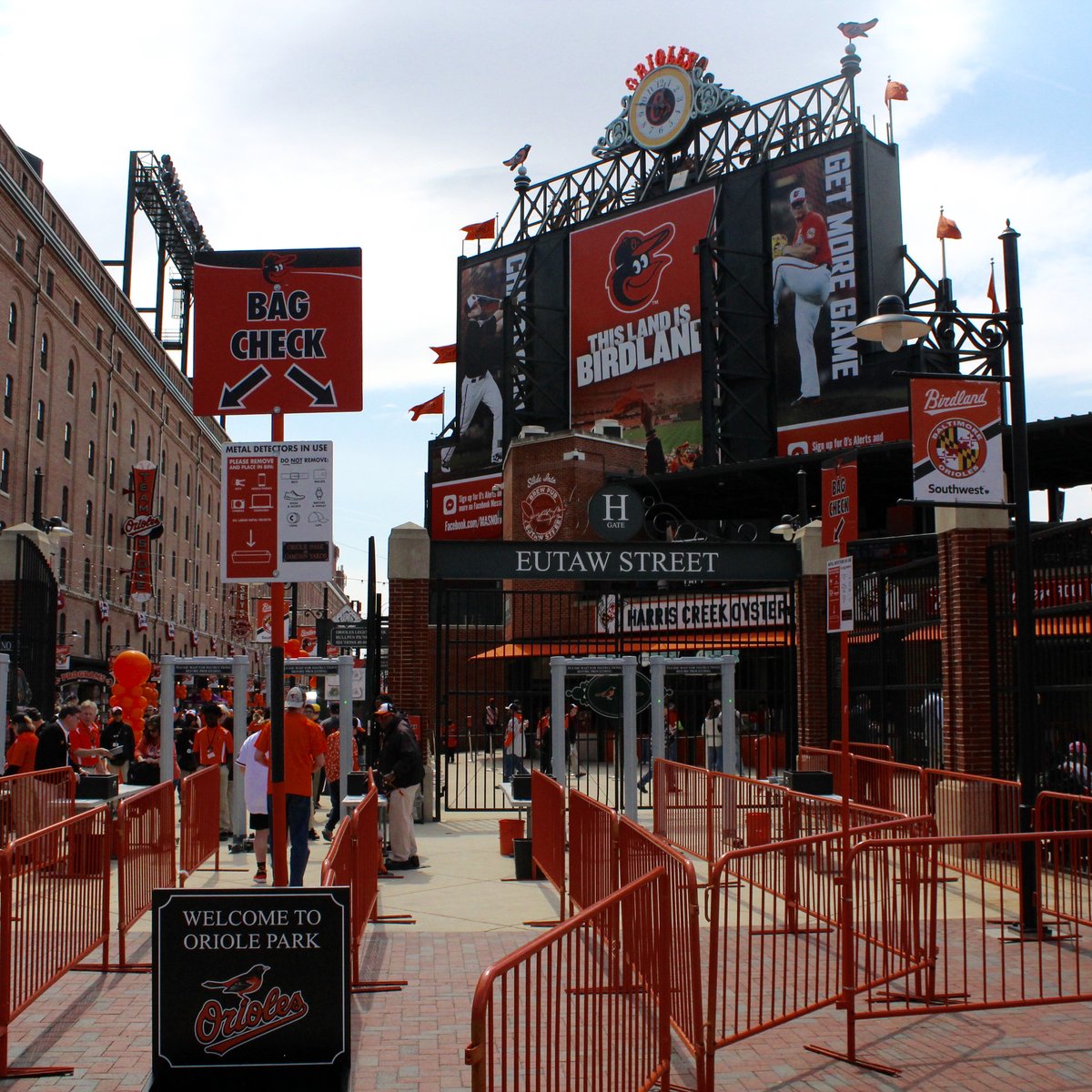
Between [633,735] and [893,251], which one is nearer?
[633,735]

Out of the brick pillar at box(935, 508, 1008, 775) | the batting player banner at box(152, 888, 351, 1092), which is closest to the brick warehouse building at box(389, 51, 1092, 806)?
the brick pillar at box(935, 508, 1008, 775)

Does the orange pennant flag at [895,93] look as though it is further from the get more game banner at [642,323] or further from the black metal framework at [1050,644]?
the black metal framework at [1050,644]

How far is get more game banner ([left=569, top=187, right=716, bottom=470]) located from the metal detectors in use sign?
3437 cm

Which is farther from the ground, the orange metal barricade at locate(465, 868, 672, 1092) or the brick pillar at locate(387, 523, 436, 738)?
the brick pillar at locate(387, 523, 436, 738)

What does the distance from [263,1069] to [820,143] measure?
38341 mm

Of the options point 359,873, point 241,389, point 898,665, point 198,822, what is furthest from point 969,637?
point 241,389

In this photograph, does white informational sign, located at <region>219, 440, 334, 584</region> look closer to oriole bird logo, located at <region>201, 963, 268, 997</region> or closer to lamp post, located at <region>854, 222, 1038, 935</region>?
oriole bird logo, located at <region>201, 963, 268, 997</region>

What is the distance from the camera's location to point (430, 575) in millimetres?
17719

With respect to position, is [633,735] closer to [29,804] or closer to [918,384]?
[918,384]

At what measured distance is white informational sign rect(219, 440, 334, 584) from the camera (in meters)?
7.14

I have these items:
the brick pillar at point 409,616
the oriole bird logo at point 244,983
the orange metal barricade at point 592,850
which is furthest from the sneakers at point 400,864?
the oriole bird logo at point 244,983

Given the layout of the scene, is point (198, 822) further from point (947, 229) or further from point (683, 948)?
point (947, 229)

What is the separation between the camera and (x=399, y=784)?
1292 cm

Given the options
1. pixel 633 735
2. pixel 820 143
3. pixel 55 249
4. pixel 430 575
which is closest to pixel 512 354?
pixel 820 143
